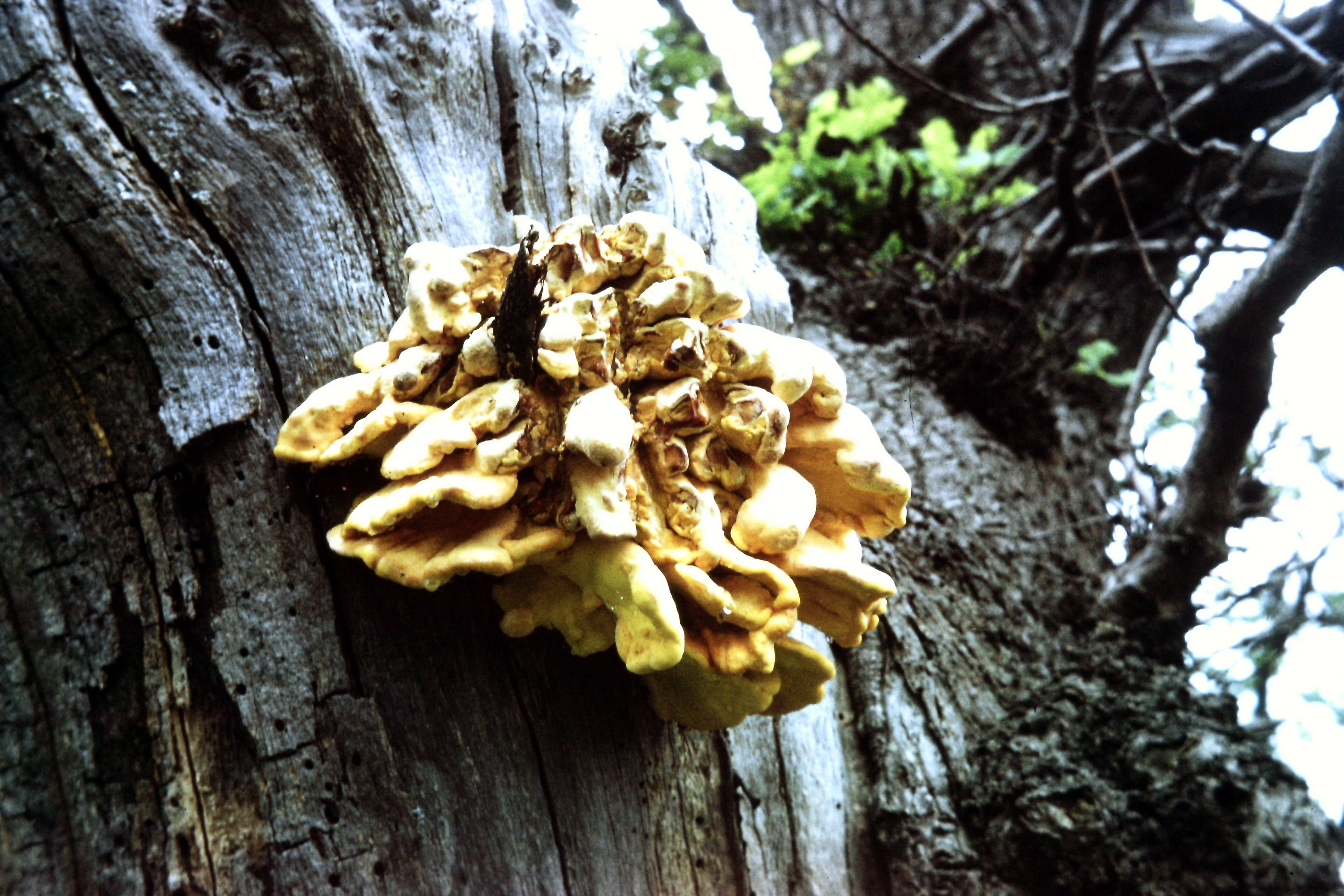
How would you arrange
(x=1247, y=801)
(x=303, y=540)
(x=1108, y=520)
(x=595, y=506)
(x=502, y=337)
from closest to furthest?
(x=595, y=506) → (x=502, y=337) → (x=303, y=540) → (x=1247, y=801) → (x=1108, y=520)

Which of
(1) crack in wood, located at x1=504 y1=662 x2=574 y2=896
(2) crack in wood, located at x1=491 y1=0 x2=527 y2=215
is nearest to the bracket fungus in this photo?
(1) crack in wood, located at x1=504 y1=662 x2=574 y2=896

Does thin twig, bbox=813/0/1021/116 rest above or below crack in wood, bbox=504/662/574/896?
above

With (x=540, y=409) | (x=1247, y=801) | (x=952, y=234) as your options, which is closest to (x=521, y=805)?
(x=540, y=409)

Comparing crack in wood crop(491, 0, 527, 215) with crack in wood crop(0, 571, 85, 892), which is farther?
crack in wood crop(491, 0, 527, 215)

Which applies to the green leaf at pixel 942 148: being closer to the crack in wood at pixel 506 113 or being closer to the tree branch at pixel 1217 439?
the tree branch at pixel 1217 439

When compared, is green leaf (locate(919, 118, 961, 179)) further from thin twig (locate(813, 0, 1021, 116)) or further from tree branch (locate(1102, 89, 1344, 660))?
tree branch (locate(1102, 89, 1344, 660))

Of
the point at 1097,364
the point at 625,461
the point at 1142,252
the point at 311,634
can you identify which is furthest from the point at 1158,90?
the point at 311,634

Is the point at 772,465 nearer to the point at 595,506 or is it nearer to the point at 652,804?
the point at 595,506
